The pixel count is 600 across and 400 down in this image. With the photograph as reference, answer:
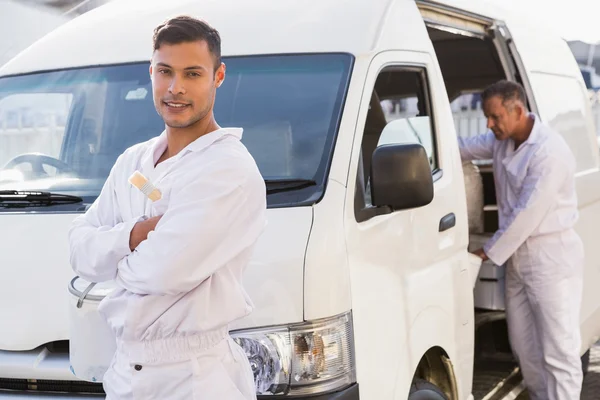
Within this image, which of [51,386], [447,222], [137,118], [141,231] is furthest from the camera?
[447,222]

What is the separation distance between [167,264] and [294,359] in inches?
32.8

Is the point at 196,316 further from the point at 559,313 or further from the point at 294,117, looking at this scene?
the point at 559,313

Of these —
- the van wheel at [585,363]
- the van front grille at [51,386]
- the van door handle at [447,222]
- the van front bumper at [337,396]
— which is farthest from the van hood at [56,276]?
the van wheel at [585,363]

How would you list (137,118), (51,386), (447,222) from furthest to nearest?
1. (447,222)
2. (137,118)
3. (51,386)

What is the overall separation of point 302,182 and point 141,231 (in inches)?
41.1

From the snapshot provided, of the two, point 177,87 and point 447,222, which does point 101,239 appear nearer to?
point 177,87

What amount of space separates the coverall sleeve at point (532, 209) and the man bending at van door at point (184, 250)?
115 inches

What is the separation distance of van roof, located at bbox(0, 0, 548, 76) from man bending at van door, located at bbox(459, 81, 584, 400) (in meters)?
1.22

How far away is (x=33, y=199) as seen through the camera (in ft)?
11.8

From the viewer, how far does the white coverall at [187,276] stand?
7.44 feet

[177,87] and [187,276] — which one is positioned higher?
[177,87]

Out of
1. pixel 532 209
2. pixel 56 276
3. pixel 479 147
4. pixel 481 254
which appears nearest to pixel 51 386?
pixel 56 276

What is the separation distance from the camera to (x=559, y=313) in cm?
512

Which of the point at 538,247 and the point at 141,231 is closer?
the point at 141,231
